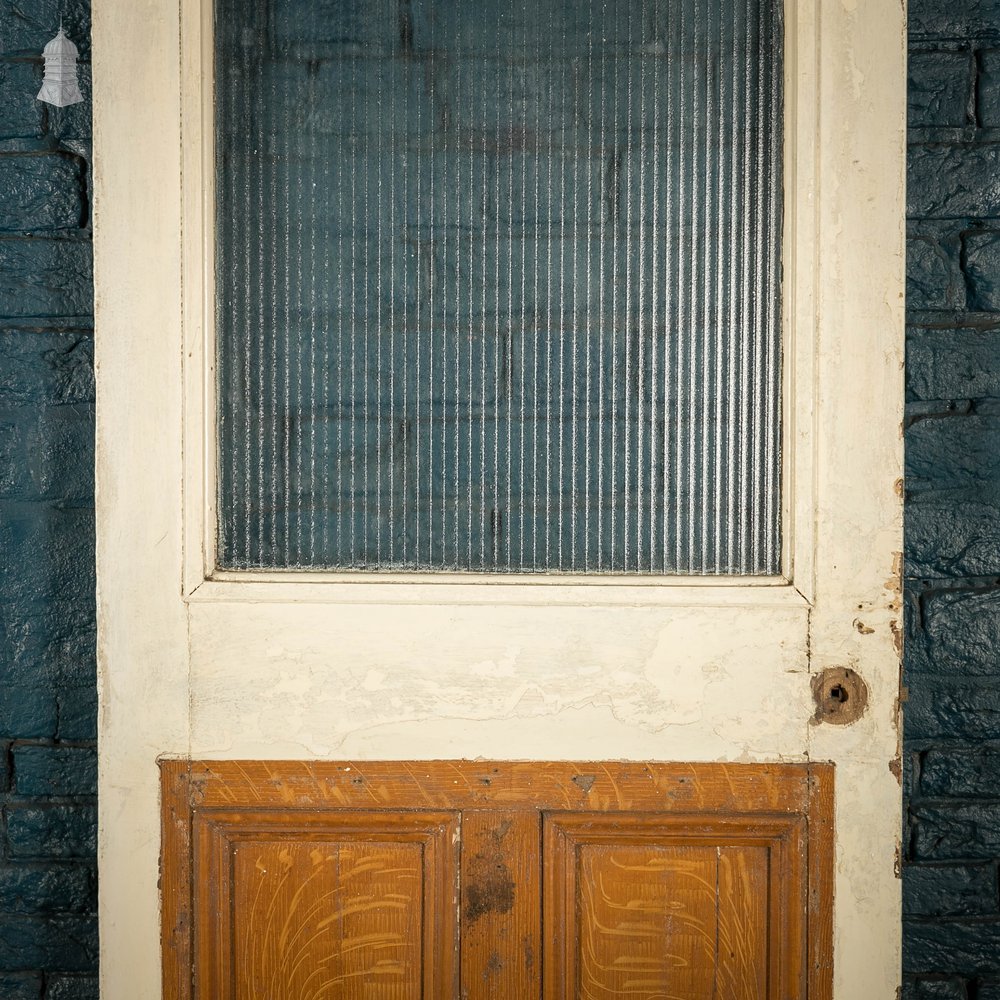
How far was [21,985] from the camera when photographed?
1194 millimetres

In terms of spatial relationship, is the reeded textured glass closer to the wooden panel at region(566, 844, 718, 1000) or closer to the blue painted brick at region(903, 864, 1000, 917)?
the wooden panel at region(566, 844, 718, 1000)

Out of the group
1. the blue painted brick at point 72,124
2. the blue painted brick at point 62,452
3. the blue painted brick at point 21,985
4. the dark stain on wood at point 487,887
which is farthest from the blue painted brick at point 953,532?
the blue painted brick at point 21,985

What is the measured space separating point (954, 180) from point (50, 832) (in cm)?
156

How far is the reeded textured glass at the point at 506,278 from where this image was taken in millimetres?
1039

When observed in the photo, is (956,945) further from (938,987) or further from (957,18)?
(957,18)

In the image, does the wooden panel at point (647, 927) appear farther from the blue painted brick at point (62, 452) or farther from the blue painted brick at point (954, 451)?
the blue painted brick at point (62, 452)

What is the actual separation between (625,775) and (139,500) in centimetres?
69

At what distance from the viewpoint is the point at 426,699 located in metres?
1.03

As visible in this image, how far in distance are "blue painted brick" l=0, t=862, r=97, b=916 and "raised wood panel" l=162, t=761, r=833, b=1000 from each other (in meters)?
0.23

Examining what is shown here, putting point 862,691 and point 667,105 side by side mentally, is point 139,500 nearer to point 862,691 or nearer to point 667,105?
point 667,105

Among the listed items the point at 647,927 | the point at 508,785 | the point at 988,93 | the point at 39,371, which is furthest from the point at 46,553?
the point at 988,93

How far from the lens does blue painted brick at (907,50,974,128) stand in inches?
45.0

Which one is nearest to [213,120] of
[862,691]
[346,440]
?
[346,440]

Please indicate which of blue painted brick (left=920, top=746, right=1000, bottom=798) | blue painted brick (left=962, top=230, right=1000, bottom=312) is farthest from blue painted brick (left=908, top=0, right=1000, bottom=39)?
blue painted brick (left=920, top=746, right=1000, bottom=798)
